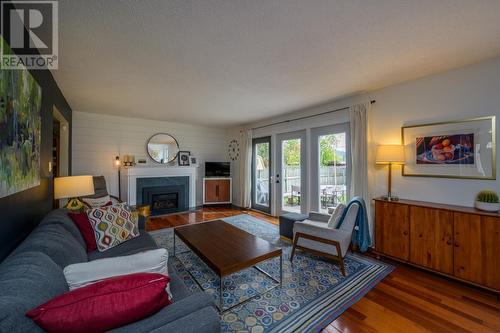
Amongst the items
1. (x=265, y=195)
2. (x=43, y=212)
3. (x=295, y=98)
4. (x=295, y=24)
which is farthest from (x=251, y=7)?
(x=265, y=195)

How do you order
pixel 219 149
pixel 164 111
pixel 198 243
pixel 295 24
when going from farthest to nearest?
1. pixel 219 149
2. pixel 164 111
3. pixel 198 243
4. pixel 295 24

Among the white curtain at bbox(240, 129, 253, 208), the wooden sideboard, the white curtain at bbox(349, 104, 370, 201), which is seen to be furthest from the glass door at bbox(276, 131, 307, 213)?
the wooden sideboard

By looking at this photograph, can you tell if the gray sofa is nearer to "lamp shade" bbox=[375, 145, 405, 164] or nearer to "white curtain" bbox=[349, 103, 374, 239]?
"lamp shade" bbox=[375, 145, 405, 164]

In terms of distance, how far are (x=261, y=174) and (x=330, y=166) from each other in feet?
6.57

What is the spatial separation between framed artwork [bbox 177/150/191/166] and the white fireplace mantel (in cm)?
27

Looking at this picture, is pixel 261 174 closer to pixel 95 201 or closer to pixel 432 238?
pixel 95 201

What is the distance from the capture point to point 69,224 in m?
1.90

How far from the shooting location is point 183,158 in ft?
18.8

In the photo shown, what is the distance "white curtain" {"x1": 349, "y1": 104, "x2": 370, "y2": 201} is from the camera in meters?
3.19

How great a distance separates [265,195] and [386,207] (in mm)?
2954

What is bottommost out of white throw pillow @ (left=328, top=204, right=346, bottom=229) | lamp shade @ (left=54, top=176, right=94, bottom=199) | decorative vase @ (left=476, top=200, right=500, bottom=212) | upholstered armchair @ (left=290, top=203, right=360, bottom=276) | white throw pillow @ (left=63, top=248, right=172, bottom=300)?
upholstered armchair @ (left=290, top=203, right=360, bottom=276)

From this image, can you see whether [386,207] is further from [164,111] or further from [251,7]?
[164,111]

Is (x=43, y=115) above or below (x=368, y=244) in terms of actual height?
above

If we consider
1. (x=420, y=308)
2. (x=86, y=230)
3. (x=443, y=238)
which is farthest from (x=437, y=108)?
(x=86, y=230)
